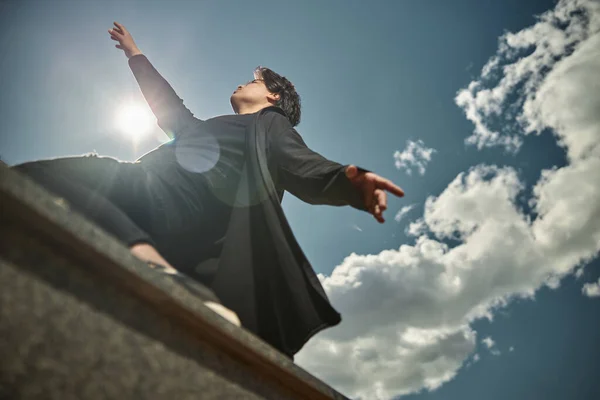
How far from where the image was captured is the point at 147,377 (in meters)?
1.02

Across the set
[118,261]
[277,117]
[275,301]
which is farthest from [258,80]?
[118,261]

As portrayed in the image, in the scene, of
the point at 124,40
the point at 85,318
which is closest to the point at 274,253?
the point at 85,318

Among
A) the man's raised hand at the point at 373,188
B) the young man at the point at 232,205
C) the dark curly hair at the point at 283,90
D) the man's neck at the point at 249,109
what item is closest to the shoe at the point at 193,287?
the young man at the point at 232,205

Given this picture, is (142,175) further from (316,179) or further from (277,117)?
(277,117)

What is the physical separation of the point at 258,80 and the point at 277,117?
103cm

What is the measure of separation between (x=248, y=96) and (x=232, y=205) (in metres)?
1.48

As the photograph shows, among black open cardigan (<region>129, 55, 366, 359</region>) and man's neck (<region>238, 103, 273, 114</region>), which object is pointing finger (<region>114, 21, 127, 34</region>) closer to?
man's neck (<region>238, 103, 273, 114</region>)

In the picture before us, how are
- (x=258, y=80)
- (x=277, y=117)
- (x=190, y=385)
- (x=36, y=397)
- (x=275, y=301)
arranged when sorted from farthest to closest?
(x=258, y=80)
(x=277, y=117)
(x=275, y=301)
(x=190, y=385)
(x=36, y=397)

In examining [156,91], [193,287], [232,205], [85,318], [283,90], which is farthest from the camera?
[283,90]

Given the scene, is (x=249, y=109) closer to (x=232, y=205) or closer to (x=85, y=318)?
(x=232, y=205)

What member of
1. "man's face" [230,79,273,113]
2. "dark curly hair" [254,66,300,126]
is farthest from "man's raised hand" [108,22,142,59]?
"dark curly hair" [254,66,300,126]

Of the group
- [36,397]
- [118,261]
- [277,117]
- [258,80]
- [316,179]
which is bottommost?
[36,397]

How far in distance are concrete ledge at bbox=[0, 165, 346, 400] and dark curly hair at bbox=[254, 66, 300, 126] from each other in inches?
115

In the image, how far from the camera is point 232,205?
2.30 m
